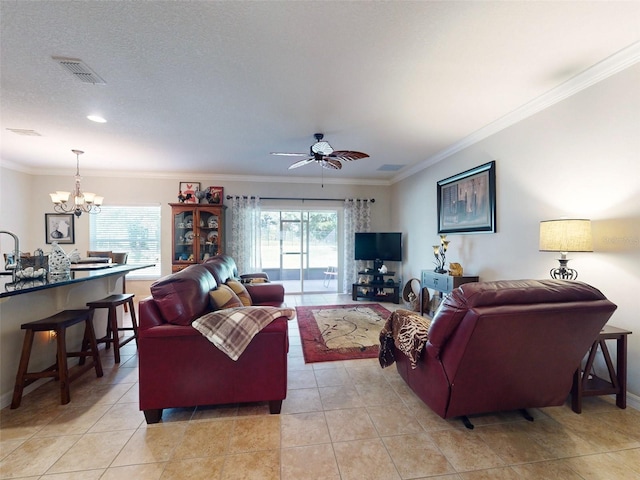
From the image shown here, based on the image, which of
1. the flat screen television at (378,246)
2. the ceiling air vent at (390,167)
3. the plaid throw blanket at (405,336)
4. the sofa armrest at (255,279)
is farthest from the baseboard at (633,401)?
the ceiling air vent at (390,167)

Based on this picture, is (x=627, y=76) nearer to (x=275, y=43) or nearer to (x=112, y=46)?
(x=275, y=43)

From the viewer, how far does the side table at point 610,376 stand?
1.96 m

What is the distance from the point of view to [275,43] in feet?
6.16

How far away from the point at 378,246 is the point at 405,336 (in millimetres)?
3775

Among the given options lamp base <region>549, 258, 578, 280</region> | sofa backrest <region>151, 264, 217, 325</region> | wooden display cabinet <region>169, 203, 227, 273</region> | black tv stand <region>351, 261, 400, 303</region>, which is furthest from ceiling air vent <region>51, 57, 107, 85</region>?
black tv stand <region>351, 261, 400, 303</region>

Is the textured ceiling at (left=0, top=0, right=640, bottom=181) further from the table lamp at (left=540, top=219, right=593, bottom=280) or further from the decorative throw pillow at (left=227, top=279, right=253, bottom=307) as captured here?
the decorative throw pillow at (left=227, top=279, right=253, bottom=307)

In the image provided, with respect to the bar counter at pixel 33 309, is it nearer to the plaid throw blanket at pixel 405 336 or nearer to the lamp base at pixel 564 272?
the plaid throw blanket at pixel 405 336

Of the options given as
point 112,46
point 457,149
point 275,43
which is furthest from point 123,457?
point 457,149

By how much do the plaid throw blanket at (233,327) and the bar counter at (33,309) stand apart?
1.21 m

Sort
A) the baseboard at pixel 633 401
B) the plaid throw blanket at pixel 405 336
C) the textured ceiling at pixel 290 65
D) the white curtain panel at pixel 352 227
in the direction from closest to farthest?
the textured ceiling at pixel 290 65, the plaid throw blanket at pixel 405 336, the baseboard at pixel 633 401, the white curtain panel at pixel 352 227

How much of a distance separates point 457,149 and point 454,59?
2.12 m

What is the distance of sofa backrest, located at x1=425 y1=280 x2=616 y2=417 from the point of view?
1.48 m

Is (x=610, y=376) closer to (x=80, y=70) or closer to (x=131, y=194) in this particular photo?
(x=80, y=70)

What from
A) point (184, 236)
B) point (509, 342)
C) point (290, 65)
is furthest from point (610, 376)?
point (184, 236)
